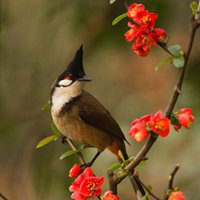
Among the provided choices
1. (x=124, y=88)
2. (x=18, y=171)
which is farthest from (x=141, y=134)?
(x=124, y=88)

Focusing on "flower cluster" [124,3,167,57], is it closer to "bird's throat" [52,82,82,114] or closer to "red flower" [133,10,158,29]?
"red flower" [133,10,158,29]

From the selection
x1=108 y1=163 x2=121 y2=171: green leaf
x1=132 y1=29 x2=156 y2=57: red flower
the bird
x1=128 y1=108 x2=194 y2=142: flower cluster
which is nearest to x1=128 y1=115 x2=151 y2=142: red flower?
→ x1=128 y1=108 x2=194 y2=142: flower cluster

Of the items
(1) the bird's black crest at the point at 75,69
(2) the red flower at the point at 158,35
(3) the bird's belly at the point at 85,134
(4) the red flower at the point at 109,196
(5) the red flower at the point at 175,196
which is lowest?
(3) the bird's belly at the point at 85,134

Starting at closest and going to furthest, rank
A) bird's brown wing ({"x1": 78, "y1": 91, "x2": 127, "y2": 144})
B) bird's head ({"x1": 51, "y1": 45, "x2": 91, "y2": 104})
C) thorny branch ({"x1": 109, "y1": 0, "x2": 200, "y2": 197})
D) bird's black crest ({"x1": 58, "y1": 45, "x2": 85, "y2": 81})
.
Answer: thorny branch ({"x1": 109, "y1": 0, "x2": 200, "y2": 197}), bird's black crest ({"x1": 58, "y1": 45, "x2": 85, "y2": 81}), bird's head ({"x1": 51, "y1": 45, "x2": 91, "y2": 104}), bird's brown wing ({"x1": 78, "y1": 91, "x2": 127, "y2": 144})

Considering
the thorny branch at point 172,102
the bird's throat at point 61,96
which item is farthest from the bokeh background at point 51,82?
the thorny branch at point 172,102

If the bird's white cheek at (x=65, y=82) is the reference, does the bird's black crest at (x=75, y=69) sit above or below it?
above

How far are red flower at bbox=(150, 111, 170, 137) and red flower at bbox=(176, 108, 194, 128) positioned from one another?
0.07m

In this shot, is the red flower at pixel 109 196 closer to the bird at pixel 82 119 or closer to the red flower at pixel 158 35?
the red flower at pixel 158 35

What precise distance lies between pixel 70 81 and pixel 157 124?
1.39m

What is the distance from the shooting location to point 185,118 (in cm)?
152

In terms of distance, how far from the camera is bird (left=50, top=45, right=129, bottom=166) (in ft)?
9.43

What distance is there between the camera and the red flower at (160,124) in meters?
1.46

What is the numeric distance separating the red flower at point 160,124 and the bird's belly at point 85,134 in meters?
1.41

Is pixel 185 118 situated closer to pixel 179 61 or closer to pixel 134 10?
pixel 179 61
